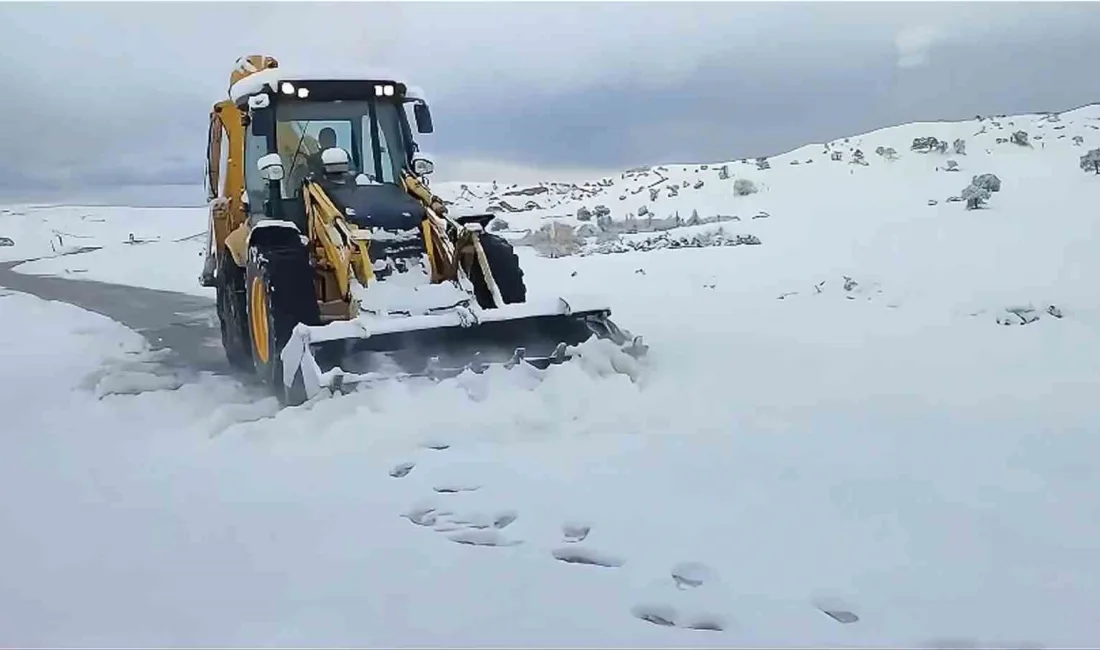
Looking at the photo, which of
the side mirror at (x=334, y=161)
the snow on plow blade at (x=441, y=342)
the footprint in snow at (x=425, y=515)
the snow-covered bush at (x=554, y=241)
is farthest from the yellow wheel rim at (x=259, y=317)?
the snow-covered bush at (x=554, y=241)

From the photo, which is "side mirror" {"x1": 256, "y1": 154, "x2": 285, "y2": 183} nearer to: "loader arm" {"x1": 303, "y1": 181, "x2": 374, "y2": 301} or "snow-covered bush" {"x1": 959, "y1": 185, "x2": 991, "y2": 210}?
"loader arm" {"x1": 303, "y1": 181, "x2": 374, "y2": 301}

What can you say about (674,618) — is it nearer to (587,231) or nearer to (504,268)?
(504,268)

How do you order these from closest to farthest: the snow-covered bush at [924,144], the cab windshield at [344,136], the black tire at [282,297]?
1. the black tire at [282,297]
2. the cab windshield at [344,136]
3. the snow-covered bush at [924,144]

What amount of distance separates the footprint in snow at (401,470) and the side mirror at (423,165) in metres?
3.48

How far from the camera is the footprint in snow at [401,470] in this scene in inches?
170

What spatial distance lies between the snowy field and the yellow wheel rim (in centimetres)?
34

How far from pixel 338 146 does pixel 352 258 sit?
149 cm

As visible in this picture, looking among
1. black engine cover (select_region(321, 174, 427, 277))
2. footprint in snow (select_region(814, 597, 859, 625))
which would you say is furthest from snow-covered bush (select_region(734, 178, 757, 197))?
footprint in snow (select_region(814, 597, 859, 625))

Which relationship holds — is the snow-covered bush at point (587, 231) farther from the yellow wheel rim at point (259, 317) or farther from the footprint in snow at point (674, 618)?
the footprint in snow at point (674, 618)

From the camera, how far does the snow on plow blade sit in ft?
18.1

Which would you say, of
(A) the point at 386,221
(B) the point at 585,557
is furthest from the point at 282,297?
(B) the point at 585,557

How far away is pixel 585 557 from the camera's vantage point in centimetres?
342

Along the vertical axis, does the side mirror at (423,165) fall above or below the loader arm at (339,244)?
above

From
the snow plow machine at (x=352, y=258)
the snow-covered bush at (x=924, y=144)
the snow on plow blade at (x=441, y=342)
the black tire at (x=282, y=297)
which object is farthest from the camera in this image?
the snow-covered bush at (x=924, y=144)
